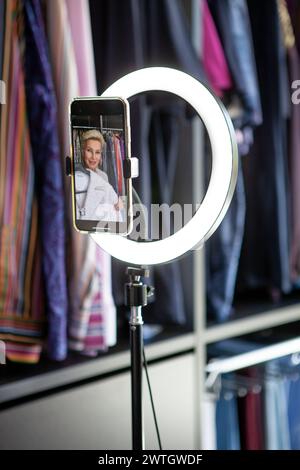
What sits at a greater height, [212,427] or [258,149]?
[258,149]

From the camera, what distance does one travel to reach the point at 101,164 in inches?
27.1

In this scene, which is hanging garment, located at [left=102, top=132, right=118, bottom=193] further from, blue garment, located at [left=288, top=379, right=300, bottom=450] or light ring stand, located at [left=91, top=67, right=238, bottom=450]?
blue garment, located at [left=288, top=379, right=300, bottom=450]

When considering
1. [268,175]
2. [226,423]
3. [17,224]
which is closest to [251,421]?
[226,423]

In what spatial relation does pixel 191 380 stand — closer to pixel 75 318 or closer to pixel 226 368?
pixel 226 368

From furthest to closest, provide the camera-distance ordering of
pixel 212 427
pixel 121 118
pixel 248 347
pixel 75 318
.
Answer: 1. pixel 248 347
2. pixel 212 427
3. pixel 75 318
4. pixel 121 118

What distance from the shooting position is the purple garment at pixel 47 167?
101cm

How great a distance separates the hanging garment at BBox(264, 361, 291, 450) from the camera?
1360mm

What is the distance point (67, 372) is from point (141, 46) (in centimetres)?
61

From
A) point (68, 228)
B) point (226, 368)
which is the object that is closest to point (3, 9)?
point (68, 228)

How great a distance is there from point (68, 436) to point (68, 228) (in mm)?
377

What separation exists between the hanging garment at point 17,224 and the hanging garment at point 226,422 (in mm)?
474

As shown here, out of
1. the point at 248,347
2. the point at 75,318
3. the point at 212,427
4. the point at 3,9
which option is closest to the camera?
the point at 3,9

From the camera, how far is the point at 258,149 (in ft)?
5.09

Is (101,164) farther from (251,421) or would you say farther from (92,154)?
(251,421)
